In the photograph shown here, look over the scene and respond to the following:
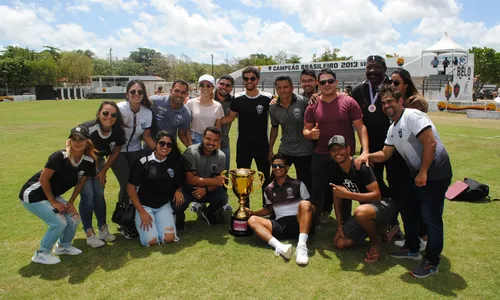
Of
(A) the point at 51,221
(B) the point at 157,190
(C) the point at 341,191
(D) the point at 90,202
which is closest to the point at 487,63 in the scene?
(C) the point at 341,191

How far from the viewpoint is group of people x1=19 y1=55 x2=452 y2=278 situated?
375cm

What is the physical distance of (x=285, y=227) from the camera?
180 inches

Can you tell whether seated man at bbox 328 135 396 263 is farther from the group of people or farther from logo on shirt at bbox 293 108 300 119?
logo on shirt at bbox 293 108 300 119

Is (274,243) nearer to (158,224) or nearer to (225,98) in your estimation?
(158,224)

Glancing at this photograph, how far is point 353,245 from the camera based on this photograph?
435cm

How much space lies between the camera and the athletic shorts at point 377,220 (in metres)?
4.10

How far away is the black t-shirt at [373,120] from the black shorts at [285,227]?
4.59 ft

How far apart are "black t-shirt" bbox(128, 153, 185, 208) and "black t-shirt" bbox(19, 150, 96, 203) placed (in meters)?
0.64

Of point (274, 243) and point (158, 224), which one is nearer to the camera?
point (274, 243)

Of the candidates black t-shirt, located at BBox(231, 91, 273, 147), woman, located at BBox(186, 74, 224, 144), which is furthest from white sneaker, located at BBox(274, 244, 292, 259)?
woman, located at BBox(186, 74, 224, 144)

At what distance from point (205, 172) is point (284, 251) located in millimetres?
1704

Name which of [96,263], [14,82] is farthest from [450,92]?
[14,82]

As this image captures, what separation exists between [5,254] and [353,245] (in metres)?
4.12

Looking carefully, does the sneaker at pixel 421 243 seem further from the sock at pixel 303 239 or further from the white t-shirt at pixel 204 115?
the white t-shirt at pixel 204 115
